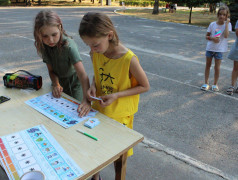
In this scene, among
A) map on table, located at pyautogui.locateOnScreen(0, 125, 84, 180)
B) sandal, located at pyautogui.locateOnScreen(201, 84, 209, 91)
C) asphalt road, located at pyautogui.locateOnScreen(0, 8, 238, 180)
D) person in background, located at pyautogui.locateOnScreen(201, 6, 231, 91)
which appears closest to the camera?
map on table, located at pyautogui.locateOnScreen(0, 125, 84, 180)

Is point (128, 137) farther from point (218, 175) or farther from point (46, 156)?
point (218, 175)

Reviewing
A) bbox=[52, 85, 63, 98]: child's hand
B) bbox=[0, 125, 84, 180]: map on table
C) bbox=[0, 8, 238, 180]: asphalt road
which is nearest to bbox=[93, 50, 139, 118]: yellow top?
bbox=[52, 85, 63, 98]: child's hand

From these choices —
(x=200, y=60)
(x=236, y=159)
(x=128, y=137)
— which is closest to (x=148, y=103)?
(x=236, y=159)

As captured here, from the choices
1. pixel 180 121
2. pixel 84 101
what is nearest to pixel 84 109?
pixel 84 101

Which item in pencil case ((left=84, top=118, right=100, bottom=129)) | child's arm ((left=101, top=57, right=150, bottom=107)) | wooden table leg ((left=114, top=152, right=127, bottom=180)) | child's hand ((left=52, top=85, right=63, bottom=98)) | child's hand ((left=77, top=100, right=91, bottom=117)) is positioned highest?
child's arm ((left=101, top=57, right=150, bottom=107))

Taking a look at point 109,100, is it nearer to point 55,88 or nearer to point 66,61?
point 55,88

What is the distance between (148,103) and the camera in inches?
161

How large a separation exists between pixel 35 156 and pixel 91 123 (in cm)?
44

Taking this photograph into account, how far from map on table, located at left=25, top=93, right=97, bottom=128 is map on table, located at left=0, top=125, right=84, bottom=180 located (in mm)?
174

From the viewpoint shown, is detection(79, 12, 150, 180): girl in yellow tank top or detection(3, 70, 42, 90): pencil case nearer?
detection(79, 12, 150, 180): girl in yellow tank top

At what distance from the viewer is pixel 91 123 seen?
1.59 metres

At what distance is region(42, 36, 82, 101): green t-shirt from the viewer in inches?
82.3

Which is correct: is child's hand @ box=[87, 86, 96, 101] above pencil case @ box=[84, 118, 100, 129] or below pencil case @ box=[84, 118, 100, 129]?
above

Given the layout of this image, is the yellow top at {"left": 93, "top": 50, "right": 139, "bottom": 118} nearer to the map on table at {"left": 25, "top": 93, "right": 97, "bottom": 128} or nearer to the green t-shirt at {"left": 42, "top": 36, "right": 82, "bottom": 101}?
the map on table at {"left": 25, "top": 93, "right": 97, "bottom": 128}
